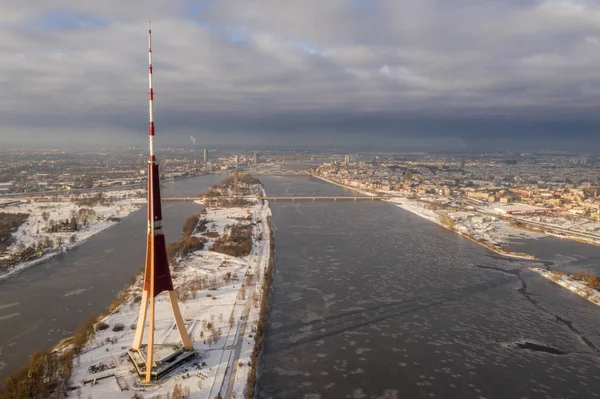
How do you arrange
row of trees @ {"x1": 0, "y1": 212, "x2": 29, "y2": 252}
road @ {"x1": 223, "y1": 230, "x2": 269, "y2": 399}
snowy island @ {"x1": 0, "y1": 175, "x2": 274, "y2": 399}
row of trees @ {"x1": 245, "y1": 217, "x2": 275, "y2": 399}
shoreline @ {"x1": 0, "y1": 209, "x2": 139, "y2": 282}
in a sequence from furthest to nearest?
1. row of trees @ {"x1": 0, "y1": 212, "x2": 29, "y2": 252}
2. shoreline @ {"x1": 0, "y1": 209, "x2": 139, "y2": 282}
3. row of trees @ {"x1": 245, "y1": 217, "x2": 275, "y2": 399}
4. road @ {"x1": 223, "y1": 230, "x2": 269, "y2": 399}
5. snowy island @ {"x1": 0, "y1": 175, "x2": 274, "y2": 399}

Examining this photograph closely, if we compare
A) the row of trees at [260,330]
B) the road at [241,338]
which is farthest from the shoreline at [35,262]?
the row of trees at [260,330]

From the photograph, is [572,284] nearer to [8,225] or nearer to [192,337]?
[192,337]

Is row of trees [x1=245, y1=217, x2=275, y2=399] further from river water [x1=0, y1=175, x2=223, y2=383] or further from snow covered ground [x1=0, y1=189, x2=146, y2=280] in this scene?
snow covered ground [x1=0, y1=189, x2=146, y2=280]

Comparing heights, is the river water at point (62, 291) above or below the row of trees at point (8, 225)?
below

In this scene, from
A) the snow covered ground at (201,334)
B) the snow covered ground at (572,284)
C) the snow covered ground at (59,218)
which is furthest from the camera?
the snow covered ground at (59,218)

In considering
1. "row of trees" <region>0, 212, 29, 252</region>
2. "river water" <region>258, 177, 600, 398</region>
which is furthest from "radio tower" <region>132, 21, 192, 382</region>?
"row of trees" <region>0, 212, 29, 252</region>

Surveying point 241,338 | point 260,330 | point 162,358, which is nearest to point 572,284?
point 260,330

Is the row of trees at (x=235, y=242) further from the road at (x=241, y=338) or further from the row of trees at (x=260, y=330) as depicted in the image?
the road at (x=241, y=338)
